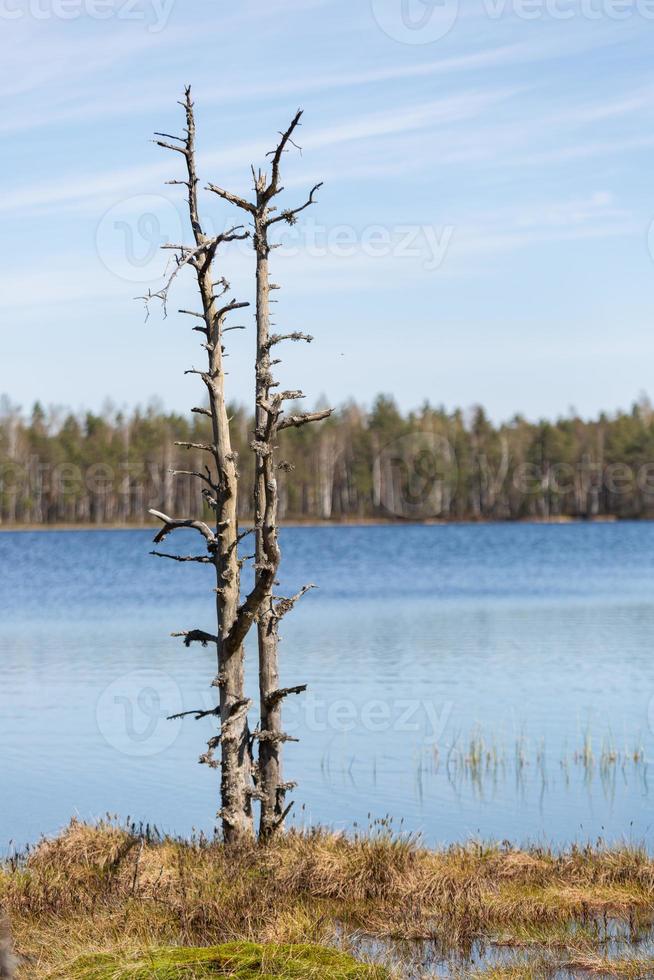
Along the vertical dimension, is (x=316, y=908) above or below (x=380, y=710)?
above

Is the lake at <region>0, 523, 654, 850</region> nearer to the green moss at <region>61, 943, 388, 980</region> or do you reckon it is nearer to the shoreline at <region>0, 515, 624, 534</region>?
the green moss at <region>61, 943, 388, 980</region>

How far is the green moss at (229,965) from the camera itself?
7.73m

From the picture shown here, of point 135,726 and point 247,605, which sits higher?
point 247,605

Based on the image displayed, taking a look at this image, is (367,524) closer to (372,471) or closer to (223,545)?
(372,471)

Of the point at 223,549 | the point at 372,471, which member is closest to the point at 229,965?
the point at 223,549

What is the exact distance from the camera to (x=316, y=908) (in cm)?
1002

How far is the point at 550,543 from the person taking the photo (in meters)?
86.2

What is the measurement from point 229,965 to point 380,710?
13.9 meters

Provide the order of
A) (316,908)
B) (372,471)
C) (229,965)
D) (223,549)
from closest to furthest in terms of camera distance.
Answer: (229,965), (316,908), (223,549), (372,471)

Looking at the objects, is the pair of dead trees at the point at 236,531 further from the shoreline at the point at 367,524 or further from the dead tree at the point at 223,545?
the shoreline at the point at 367,524

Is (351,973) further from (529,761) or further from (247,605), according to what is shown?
(529,761)

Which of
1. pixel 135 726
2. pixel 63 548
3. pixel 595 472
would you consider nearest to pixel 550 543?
pixel 63 548

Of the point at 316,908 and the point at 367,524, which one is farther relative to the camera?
the point at 367,524

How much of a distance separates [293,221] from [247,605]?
4018mm
